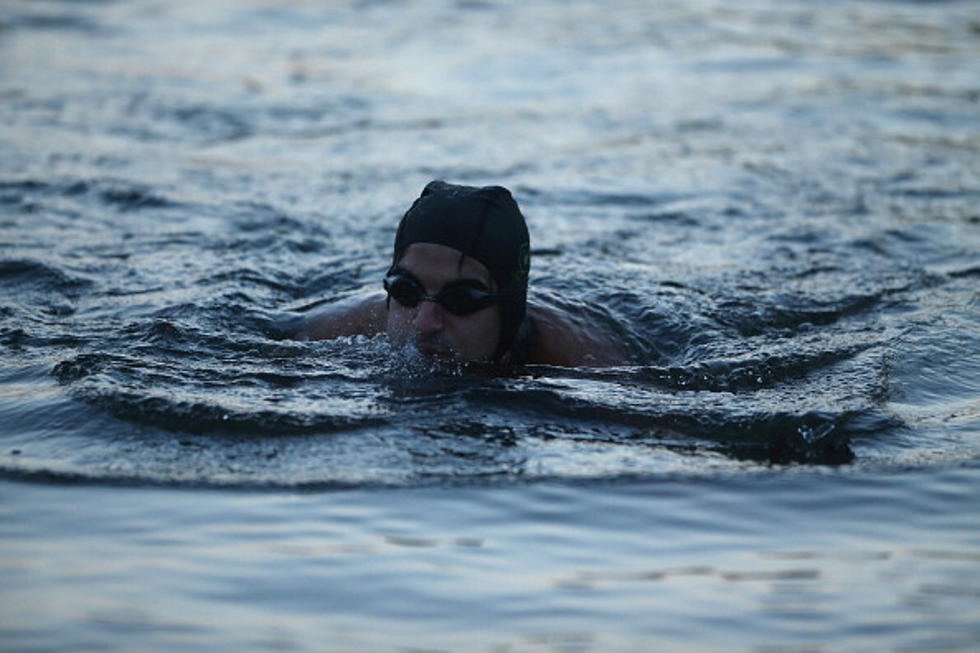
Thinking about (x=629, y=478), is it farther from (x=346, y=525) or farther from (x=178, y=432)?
(x=178, y=432)

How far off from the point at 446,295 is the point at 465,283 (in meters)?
0.12

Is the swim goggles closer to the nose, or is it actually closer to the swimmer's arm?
the nose

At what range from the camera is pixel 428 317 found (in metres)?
7.21

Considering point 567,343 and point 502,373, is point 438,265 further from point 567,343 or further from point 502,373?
Answer: point 567,343

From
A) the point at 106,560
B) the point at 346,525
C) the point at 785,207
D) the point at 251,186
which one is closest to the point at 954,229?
the point at 785,207

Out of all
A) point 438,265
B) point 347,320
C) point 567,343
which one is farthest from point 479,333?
point 347,320

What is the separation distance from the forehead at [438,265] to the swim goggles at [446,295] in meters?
0.04

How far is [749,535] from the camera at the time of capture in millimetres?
5547

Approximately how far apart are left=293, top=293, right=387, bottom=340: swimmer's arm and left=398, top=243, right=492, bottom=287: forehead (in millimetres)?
1051

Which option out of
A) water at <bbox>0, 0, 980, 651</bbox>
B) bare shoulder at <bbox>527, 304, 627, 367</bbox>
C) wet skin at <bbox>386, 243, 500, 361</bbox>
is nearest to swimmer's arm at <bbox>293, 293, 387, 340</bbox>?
water at <bbox>0, 0, 980, 651</bbox>

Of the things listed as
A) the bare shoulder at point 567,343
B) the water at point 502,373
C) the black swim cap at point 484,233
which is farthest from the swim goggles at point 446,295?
the bare shoulder at point 567,343

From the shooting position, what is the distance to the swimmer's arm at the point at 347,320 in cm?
841

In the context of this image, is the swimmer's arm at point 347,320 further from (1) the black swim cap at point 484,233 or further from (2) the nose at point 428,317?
(2) the nose at point 428,317

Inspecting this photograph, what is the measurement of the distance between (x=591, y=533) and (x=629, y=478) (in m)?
0.61
